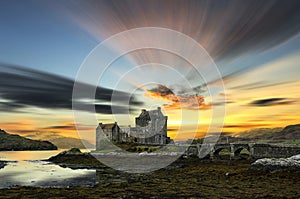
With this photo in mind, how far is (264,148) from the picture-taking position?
55.9 meters

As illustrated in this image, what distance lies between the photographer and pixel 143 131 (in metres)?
104

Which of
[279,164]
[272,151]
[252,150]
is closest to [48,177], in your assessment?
[279,164]

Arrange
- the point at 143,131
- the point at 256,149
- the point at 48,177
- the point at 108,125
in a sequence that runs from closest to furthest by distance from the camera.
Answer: the point at 48,177 < the point at 256,149 < the point at 143,131 < the point at 108,125

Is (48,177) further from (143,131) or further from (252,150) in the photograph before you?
(143,131)

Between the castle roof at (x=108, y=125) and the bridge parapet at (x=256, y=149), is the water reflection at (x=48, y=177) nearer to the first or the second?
the bridge parapet at (x=256, y=149)

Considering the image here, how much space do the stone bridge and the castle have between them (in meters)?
24.6

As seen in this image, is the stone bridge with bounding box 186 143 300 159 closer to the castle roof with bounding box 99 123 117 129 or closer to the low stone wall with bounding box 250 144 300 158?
the low stone wall with bounding box 250 144 300 158

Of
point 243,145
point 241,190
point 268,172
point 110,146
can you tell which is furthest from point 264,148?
point 110,146

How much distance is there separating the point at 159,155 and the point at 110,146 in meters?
30.6

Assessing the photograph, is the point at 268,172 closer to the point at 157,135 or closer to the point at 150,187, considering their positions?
the point at 150,187

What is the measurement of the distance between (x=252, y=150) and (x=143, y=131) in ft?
165

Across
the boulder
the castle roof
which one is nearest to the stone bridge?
the boulder

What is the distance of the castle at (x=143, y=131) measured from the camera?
100 meters

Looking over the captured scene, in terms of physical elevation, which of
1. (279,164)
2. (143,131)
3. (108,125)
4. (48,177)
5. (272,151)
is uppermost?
(108,125)
